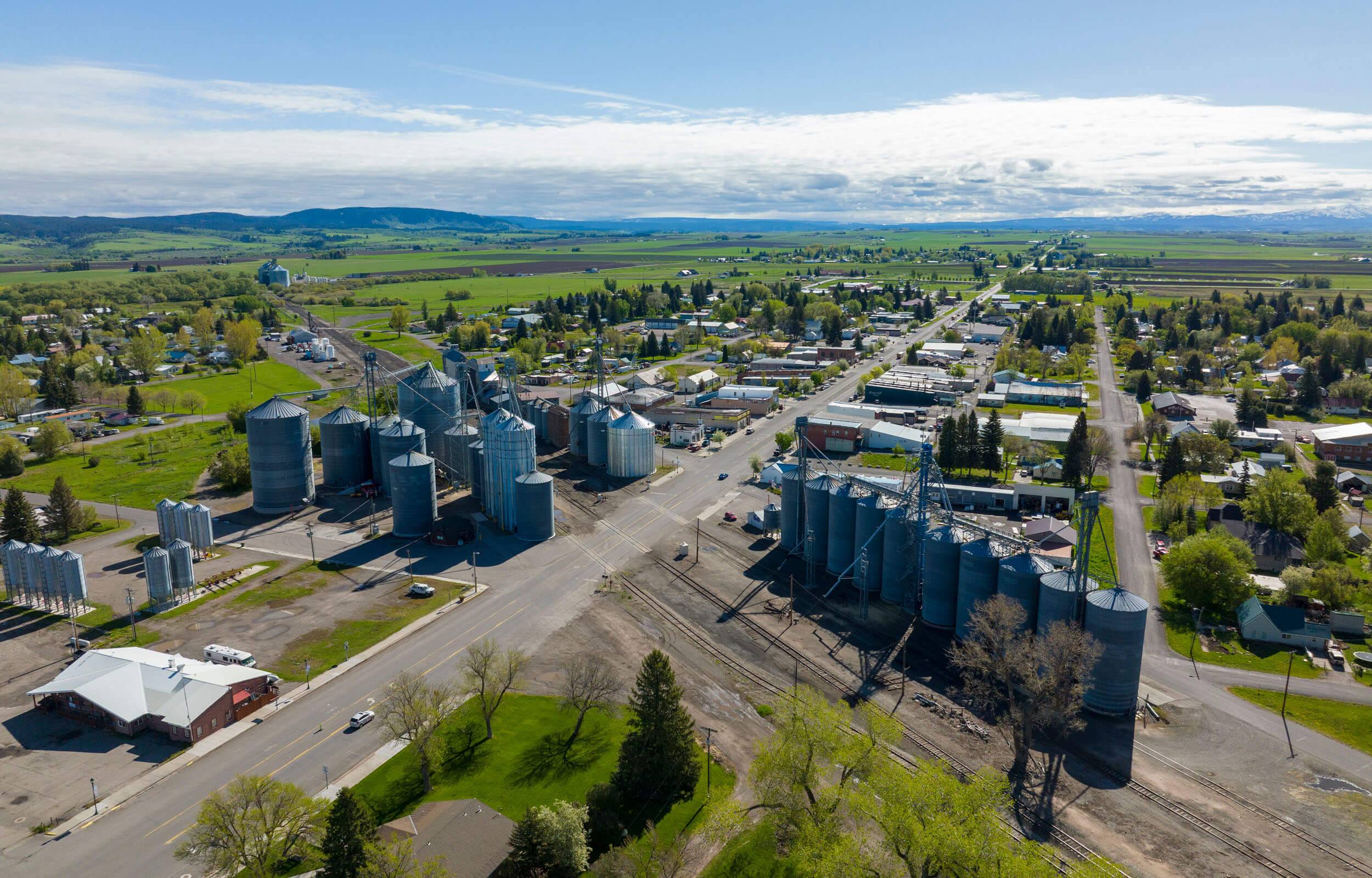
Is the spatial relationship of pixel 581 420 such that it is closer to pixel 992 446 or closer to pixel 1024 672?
pixel 992 446

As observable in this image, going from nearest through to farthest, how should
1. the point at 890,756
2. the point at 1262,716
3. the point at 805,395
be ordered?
the point at 890,756, the point at 1262,716, the point at 805,395

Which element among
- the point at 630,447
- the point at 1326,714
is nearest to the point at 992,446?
the point at 630,447

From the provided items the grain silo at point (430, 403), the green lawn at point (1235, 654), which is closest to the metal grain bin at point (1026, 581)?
the green lawn at point (1235, 654)

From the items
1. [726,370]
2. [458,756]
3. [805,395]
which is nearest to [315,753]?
[458,756]

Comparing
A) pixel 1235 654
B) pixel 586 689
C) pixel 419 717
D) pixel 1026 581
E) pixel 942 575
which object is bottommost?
pixel 1235 654

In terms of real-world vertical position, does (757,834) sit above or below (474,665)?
below

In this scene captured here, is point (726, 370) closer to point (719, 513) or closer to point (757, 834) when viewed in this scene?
point (719, 513)

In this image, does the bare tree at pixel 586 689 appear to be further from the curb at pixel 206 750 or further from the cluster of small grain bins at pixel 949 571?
the cluster of small grain bins at pixel 949 571
